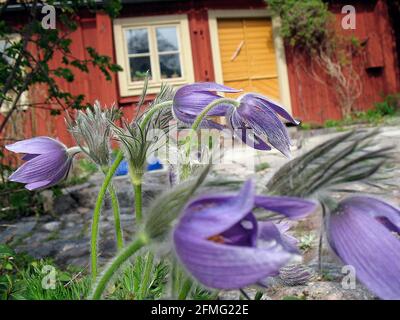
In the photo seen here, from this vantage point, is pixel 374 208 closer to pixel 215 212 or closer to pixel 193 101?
pixel 215 212

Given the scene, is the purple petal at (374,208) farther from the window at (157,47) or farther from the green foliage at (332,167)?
the window at (157,47)

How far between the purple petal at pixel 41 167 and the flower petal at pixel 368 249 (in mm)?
424

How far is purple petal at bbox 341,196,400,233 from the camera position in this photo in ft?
1.07

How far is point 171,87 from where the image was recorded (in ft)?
2.23

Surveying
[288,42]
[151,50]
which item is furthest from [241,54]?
[151,50]

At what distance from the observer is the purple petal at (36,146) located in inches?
23.8

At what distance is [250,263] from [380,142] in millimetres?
135

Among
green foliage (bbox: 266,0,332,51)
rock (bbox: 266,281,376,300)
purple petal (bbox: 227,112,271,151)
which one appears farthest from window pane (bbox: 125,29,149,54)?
purple petal (bbox: 227,112,271,151)

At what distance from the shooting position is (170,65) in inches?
319

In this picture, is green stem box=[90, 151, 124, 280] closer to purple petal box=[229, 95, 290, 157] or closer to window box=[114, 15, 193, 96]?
purple petal box=[229, 95, 290, 157]

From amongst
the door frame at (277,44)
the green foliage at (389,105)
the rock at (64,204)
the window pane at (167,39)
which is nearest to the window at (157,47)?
the window pane at (167,39)

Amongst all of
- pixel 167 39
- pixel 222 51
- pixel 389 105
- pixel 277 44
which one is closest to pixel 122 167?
pixel 167 39

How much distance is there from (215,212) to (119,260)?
11cm

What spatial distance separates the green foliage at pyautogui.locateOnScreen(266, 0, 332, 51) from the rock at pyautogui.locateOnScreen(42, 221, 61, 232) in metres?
6.12
